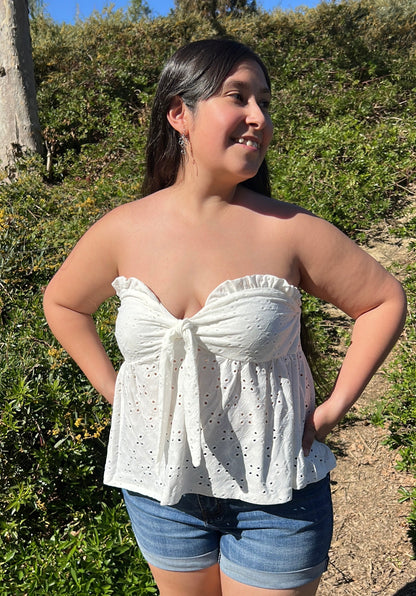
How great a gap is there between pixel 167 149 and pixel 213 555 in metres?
1.10

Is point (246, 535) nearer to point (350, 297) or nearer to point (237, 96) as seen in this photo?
point (350, 297)

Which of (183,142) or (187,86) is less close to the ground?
(187,86)

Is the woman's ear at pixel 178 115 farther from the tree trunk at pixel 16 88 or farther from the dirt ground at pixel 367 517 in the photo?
the tree trunk at pixel 16 88

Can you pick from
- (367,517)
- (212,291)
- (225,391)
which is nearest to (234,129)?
(212,291)

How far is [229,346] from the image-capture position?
152cm

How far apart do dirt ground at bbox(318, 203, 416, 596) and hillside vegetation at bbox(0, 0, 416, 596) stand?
0.47 ft

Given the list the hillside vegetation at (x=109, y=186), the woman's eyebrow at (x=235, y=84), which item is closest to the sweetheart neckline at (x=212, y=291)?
the woman's eyebrow at (x=235, y=84)

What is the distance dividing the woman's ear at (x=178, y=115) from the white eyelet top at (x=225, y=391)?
0.42 meters

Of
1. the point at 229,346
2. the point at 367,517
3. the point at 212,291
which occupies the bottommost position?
the point at 367,517

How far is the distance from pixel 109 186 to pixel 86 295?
449cm

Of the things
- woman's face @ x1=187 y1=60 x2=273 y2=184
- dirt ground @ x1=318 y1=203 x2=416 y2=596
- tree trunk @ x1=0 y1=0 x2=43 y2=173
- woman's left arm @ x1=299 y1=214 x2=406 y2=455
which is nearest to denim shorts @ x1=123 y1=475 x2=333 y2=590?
woman's left arm @ x1=299 y1=214 x2=406 y2=455

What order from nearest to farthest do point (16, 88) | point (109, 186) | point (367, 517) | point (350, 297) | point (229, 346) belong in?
point (229, 346) < point (350, 297) < point (367, 517) < point (109, 186) < point (16, 88)

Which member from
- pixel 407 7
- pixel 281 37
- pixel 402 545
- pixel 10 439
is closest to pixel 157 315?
pixel 10 439

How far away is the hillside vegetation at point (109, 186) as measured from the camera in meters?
2.94
